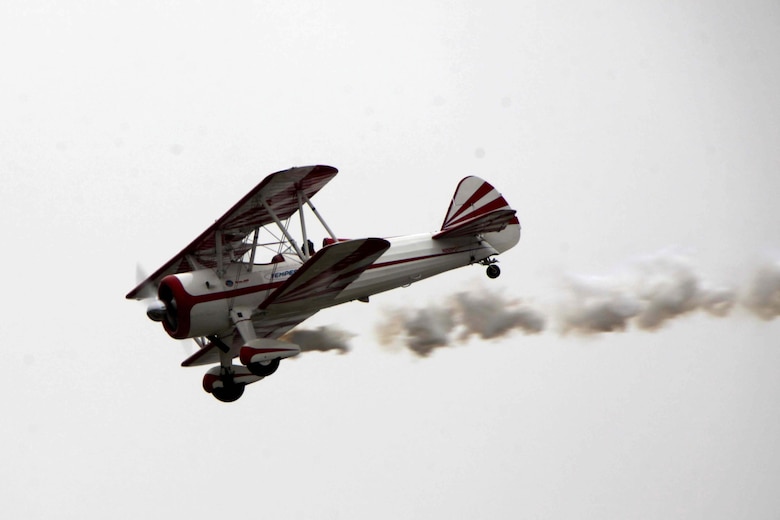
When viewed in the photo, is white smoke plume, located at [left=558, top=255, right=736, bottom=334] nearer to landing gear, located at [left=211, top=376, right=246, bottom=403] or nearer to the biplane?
the biplane

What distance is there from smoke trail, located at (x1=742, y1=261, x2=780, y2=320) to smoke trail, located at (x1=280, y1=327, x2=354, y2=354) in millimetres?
7390

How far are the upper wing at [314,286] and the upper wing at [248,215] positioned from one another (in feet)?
3.54

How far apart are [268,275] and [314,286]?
0.93m

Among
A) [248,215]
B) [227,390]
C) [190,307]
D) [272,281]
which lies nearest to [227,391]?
[227,390]

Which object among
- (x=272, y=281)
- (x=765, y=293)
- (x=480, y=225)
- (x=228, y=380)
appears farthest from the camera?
(x=765, y=293)

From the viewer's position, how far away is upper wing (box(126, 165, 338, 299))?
1680 cm

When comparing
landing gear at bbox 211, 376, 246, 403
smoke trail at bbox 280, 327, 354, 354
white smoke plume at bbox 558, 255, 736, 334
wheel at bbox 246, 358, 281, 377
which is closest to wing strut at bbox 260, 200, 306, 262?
wheel at bbox 246, 358, 281, 377

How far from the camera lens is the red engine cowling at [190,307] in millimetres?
16688

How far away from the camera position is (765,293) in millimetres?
21484

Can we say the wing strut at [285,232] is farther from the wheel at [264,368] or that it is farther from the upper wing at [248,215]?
the wheel at [264,368]

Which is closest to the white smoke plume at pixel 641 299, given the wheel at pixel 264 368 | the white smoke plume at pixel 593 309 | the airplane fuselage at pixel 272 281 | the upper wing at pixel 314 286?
the white smoke plume at pixel 593 309

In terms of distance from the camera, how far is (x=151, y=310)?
54.4 ft

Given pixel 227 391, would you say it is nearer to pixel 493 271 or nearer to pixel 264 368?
pixel 264 368

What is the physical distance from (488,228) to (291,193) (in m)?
3.97
